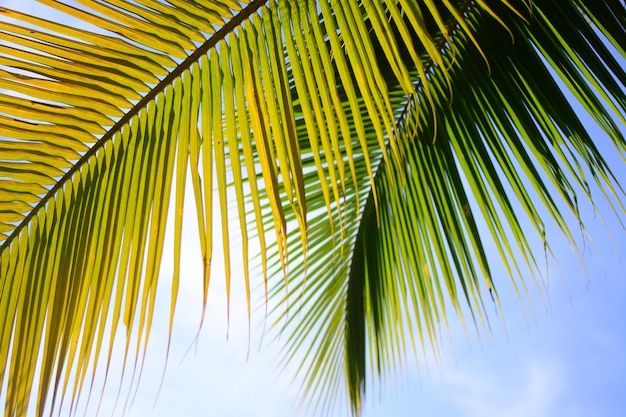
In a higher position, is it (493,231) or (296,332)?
(493,231)

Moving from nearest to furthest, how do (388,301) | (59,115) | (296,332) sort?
(59,115), (388,301), (296,332)

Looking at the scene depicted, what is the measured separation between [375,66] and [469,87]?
57cm

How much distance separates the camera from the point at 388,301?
175 centimetres

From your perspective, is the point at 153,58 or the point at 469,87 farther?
the point at 469,87

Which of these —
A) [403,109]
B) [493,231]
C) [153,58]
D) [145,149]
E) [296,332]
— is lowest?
[296,332]

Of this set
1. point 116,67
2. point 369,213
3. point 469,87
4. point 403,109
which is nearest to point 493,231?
point 469,87

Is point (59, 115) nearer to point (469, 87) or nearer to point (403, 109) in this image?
point (469, 87)

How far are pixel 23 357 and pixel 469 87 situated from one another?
39.0 inches

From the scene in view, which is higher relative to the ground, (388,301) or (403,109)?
(403,109)

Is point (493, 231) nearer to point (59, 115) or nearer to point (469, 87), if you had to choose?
point (469, 87)

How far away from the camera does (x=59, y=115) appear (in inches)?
31.1

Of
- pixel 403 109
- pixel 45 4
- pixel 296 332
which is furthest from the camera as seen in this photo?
pixel 296 332

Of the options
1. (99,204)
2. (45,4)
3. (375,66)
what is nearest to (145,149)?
(99,204)

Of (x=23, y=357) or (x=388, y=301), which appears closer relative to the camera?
(x=23, y=357)
